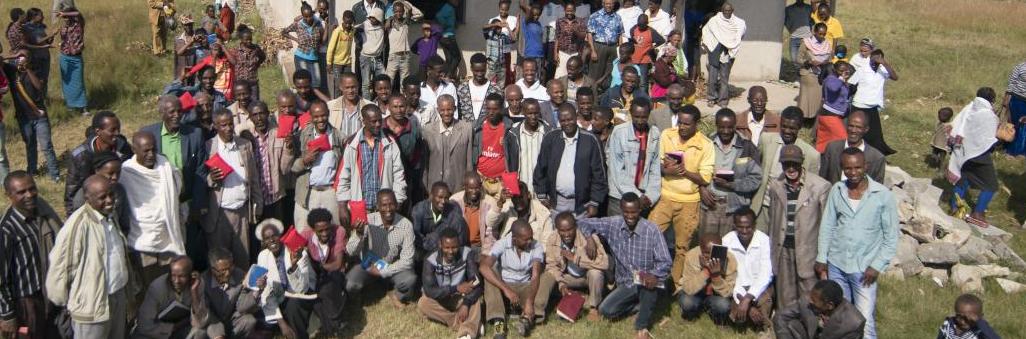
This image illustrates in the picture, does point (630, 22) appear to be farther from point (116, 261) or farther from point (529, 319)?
point (116, 261)

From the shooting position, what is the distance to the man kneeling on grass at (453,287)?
7.68m

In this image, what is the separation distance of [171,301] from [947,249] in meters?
7.07

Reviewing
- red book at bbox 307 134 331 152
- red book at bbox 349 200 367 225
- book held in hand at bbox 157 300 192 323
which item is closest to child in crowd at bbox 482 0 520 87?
red book at bbox 307 134 331 152

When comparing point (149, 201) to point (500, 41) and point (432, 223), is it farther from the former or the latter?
point (500, 41)

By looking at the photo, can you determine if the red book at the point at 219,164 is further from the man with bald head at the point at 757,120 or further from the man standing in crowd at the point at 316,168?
the man with bald head at the point at 757,120

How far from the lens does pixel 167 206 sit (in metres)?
6.96

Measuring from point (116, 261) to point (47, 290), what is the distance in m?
0.46

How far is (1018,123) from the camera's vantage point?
1127 cm

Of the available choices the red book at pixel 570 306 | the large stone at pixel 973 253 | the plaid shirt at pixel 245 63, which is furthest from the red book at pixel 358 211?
the large stone at pixel 973 253

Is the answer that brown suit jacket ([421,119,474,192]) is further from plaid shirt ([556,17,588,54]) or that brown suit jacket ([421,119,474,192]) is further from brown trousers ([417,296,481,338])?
plaid shirt ([556,17,588,54])

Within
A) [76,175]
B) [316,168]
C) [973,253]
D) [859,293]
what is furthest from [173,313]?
[973,253]

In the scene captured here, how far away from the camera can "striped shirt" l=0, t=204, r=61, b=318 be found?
5941 millimetres

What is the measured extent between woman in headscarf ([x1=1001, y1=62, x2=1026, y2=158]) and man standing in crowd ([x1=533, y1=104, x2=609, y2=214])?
603cm

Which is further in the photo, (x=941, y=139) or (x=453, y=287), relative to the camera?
(x=941, y=139)
